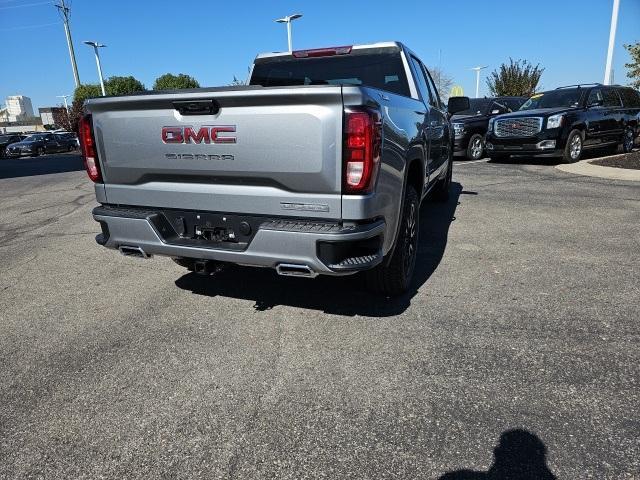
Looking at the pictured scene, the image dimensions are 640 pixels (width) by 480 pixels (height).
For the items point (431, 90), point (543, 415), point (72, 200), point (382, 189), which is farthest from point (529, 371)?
point (72, 200)

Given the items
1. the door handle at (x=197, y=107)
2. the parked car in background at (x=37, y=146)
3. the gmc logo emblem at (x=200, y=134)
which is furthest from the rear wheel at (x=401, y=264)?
the parked car in background at (x=37, y=146)

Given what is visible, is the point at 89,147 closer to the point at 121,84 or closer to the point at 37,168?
the point at 37,168

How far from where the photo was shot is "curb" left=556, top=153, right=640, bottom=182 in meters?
9.44

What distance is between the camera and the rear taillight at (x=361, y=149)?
102 inches

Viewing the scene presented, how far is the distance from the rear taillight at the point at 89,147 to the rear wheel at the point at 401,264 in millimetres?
2146

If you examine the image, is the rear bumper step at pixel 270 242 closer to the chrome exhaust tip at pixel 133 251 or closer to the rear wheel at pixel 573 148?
the chrome exhaust tip at pixel 133 251

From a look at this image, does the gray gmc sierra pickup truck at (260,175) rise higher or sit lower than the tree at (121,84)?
lower

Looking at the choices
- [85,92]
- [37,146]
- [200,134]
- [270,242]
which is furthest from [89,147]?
[85,92]

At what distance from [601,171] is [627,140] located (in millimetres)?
4442

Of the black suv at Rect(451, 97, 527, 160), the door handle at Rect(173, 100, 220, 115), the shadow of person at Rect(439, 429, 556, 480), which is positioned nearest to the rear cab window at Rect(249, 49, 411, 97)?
the door handle at Rect(173, 100, 220, 115)

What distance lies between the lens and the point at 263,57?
200 inches

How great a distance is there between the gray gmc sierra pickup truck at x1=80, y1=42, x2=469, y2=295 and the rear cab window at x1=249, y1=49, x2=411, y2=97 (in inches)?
36.3

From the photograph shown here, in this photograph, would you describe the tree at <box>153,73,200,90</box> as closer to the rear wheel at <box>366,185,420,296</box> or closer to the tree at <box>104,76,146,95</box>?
the tree at <box>104,76,146,95</box>

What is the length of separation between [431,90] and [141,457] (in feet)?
16.1
